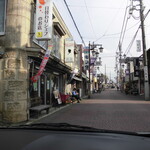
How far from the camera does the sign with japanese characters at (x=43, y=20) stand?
859 centimetres

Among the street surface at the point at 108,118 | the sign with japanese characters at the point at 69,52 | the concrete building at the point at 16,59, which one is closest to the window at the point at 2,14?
the concrete building at the point at 16,59

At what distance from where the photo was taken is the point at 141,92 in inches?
1247

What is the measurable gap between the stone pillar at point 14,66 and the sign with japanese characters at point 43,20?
0.56 m

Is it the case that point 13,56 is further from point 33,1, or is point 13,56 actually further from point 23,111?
point 33,1

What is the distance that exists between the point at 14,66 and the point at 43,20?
8.40 ft

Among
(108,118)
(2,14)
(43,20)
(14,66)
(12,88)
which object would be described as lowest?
(108,118)

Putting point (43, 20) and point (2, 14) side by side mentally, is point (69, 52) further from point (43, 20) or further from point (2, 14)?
point (2, 14)

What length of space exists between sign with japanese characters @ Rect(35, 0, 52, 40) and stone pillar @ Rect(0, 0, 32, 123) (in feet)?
1.85

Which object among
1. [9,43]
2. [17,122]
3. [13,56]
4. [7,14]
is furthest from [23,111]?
[7,14]

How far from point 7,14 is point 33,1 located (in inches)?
76.2

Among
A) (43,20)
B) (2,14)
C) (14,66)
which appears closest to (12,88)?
(14,66)

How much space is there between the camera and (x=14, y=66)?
26.7 feet

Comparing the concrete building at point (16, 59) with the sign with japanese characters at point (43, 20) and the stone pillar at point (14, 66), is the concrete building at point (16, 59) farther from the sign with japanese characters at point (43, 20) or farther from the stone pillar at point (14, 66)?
the sign with japanese characters at point (43, 20)

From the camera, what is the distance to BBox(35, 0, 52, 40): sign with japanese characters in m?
8.59
